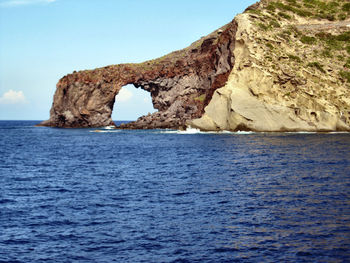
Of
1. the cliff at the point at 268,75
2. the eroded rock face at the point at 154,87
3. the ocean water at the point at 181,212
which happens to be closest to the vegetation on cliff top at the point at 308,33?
the cliff at the point at 268,75

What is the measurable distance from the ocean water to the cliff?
42008mm

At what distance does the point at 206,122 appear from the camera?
85.8 m

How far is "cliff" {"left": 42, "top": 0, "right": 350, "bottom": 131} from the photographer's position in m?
79.8

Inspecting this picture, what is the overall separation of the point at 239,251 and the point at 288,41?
8594 cm

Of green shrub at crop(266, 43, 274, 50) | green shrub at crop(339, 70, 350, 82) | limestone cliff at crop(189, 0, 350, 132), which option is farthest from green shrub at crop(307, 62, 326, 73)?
green shrub at crop(266, 43, 274, 50)

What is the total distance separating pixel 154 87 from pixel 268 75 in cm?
6446

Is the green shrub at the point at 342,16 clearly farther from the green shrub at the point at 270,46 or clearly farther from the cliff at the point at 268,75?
the green shrub at the point at 270,46

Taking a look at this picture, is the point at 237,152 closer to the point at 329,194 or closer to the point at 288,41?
the point at 329,194

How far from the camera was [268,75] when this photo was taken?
8331 cm

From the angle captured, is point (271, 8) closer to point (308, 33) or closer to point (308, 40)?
point (308, 33)

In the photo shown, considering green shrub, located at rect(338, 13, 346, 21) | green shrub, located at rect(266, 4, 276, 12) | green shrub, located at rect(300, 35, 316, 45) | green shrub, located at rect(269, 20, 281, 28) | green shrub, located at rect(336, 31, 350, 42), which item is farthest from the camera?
green shrub, located at rect(338, 13, 346, 21)

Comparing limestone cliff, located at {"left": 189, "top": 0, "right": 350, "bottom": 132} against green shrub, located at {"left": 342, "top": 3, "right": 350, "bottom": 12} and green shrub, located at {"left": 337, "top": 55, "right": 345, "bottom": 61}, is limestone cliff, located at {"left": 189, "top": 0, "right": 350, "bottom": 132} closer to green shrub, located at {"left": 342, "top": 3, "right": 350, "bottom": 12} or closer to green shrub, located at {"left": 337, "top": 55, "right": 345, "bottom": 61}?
green shrub, located at {"left": 337, "top": 55, "right": 345, "bottom": 61}

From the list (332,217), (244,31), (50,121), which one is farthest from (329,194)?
(50,121)

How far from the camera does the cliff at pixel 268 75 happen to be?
79.8 meters
